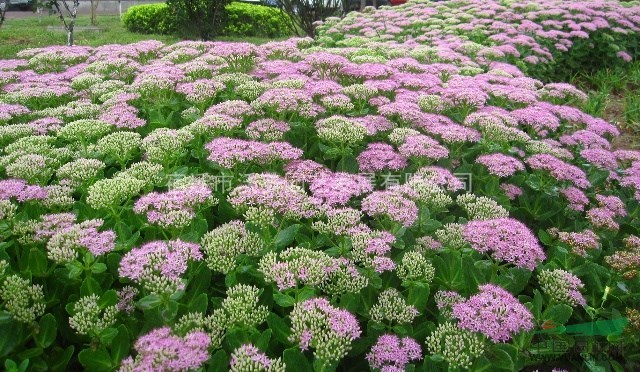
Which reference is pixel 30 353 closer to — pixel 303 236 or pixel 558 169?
pixel 303 236

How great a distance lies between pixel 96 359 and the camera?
2561mm

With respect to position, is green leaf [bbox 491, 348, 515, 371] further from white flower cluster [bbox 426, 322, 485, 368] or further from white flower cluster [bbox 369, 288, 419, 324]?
white flower cluster [bbox 369, 288, 419, 324]

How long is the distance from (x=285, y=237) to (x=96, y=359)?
127cm

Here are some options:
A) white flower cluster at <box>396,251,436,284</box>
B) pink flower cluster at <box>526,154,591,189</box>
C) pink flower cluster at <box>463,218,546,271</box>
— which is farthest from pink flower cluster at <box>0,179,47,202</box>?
pink flower cluster at <box>526,154,591,189</box>

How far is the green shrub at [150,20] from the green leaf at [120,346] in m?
19.4

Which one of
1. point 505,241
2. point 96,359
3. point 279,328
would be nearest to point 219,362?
point 279,328

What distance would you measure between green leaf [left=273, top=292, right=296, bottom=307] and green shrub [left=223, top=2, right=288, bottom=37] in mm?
18610

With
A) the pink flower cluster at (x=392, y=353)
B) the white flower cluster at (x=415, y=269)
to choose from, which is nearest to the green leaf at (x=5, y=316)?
the pink flower cluster at (x=392, y=353)

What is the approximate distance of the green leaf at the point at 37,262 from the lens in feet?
9.59

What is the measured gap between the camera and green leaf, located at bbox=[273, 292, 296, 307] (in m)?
2.68

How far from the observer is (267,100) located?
179 inches

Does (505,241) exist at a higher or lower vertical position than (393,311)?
higher

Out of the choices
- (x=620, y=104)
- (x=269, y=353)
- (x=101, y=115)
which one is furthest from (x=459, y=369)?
(x=620, y=104)

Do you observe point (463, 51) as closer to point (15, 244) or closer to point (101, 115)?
point (101, 115)
